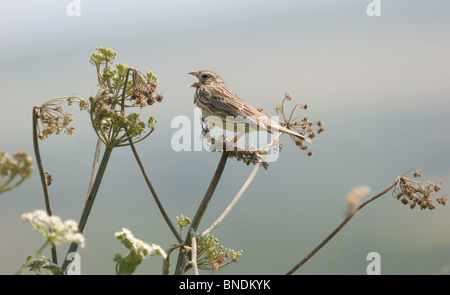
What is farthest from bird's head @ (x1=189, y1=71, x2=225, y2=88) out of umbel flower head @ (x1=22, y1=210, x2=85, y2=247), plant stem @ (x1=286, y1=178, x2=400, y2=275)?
umbel flower head @ (x1=22, y1=210, x2=85, y2=247)

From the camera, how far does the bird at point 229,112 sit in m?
5.51

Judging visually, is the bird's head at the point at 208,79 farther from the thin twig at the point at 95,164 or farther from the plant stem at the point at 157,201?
the plant stem at the point at 157,201

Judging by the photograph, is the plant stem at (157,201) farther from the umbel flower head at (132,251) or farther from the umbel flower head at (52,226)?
the umbel flower head at (52,226)

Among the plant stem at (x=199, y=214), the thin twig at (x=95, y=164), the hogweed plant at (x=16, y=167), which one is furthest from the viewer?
the thin twig at (x=95, y=164)

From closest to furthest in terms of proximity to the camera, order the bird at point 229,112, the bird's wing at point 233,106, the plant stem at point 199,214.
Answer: the plant stem at point 199,214
the bird at point 229,112
the bird's wing at point 233,106

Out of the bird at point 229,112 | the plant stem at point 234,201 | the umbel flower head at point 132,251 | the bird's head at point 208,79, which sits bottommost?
the umbel flower head at point 132,251

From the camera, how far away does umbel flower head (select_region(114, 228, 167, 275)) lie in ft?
11.8

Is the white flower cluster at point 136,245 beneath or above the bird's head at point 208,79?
beneath

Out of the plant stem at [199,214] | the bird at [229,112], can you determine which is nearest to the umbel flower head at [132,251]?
the plant stem at [199,214]

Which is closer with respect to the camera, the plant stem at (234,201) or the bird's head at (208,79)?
the plant stem at (234,201)

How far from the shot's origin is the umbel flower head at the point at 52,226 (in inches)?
113

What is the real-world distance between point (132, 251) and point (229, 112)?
2635mm

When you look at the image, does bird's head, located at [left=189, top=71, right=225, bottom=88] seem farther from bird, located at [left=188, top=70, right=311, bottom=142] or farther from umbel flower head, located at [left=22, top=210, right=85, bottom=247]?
umbel flower head, located at [left=22, top=210, right=85, bottom=247]

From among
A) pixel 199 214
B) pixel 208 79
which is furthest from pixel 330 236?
pixel 208 79
